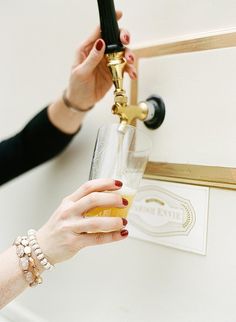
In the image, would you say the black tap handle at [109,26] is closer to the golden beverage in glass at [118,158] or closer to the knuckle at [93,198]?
the golden beverage in glass at [118,158]

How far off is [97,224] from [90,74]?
32 cm

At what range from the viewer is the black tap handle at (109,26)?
1.99 ft

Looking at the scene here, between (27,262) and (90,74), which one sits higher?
(90,74)

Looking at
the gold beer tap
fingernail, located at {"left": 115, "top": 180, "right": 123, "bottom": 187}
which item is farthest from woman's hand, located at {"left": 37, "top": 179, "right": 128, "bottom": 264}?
the gold beer tap

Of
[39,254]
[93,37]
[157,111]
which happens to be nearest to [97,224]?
[39,254]

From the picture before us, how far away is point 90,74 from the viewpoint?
2.35 feet

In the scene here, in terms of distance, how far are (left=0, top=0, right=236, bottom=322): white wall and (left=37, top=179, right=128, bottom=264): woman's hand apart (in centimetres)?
16

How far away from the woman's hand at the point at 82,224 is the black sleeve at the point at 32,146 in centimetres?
32

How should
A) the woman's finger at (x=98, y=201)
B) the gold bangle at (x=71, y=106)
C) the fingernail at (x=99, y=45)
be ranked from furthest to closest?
the gold bangle at (x=71, y=106) → the fingernail at (x=99, y=45) → the woman's finger at (x=98, y=201)

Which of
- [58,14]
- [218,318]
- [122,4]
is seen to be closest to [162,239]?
[218,318]

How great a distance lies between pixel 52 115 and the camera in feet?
2.76

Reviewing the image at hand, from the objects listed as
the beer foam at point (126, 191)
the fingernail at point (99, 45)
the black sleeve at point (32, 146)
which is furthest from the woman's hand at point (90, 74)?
the beer foam at point (126, 191)

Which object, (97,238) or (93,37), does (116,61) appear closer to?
(93,37)

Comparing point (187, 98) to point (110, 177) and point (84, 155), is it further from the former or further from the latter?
point (84, 155)
